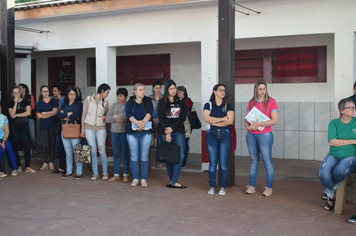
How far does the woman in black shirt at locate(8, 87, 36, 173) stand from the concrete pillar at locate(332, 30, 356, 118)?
611 cm

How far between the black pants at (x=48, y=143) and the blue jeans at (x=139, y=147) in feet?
7.65

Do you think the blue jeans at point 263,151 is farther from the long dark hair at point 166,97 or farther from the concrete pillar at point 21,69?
the concrete pillar at point 21,69

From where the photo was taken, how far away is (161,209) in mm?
5996

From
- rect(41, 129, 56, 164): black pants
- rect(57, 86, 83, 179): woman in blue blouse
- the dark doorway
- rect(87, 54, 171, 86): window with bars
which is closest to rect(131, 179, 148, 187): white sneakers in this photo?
rect(57, 86, 83, 179): woman in blue blouse

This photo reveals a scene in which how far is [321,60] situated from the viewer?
9727 millimetres

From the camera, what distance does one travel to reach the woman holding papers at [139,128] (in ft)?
24.3

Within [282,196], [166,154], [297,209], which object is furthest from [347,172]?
[166,154]

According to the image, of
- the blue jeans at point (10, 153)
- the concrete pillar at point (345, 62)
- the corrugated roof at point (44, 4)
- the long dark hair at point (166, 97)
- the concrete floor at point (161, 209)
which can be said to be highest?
the corrugated roof at point (44, 4)

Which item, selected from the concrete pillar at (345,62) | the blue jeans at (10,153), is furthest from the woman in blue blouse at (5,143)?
the concrete pillar at (345,62)

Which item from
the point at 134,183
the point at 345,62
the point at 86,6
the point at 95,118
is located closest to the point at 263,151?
the point at 134,183

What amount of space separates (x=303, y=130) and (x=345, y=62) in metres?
2.50

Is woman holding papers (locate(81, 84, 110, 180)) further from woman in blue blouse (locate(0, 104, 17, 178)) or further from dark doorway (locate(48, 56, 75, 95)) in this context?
dark doorway (locate(48, 56, 75, 95))

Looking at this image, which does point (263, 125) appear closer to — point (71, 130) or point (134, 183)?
point (134, 183)

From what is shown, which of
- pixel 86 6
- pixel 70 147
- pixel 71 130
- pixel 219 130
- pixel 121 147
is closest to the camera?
pixel 219 130
